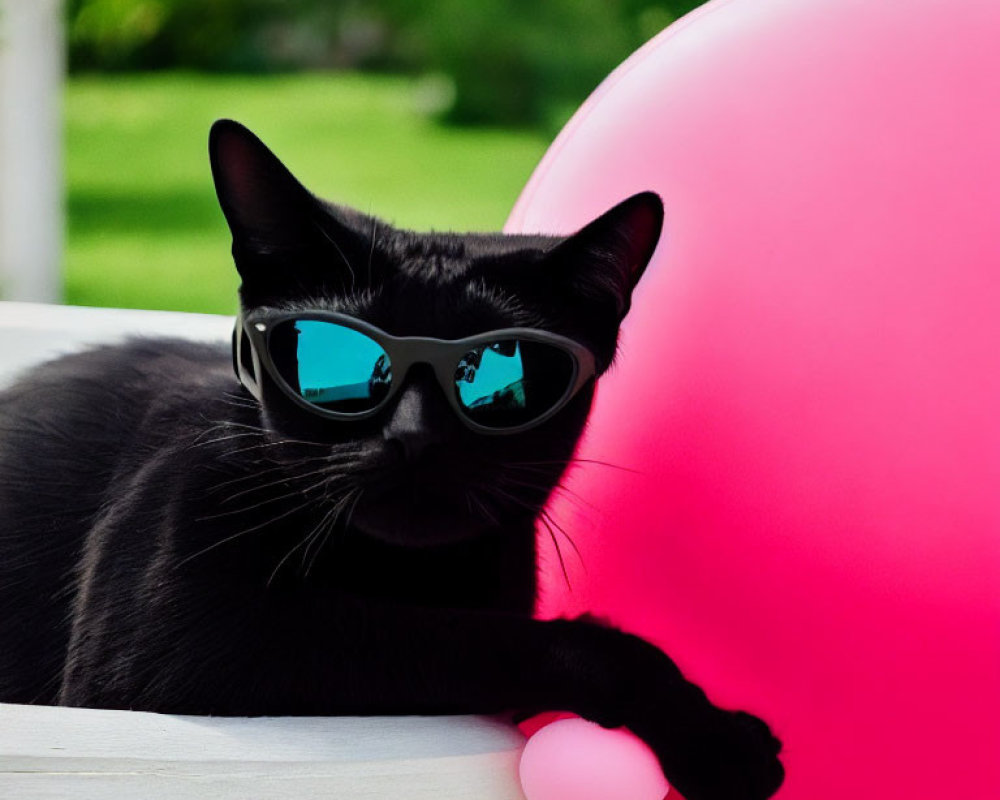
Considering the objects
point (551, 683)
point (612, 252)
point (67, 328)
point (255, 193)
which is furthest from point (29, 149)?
point (551, 683)

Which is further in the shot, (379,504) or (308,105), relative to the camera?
(308,105)

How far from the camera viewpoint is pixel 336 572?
1035 millimetres

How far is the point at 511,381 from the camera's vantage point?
0.96 m

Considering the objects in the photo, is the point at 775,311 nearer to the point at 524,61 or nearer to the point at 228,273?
the point at 228,273

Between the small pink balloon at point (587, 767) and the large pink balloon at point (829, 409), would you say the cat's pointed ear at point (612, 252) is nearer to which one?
the large pink balloon at point (829, 409)

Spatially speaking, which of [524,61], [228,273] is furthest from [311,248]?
[524,61]

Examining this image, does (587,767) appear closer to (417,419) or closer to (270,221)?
(417,419)

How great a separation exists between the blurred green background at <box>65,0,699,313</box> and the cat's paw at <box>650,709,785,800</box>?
15.2 ft

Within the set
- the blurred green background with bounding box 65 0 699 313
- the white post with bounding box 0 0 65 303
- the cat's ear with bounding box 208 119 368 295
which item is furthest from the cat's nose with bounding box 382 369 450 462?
the blurred green background with bounding box 65 0 699 313

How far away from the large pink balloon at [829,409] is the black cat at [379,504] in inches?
2.0

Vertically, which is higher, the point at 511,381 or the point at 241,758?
the point at 511,381

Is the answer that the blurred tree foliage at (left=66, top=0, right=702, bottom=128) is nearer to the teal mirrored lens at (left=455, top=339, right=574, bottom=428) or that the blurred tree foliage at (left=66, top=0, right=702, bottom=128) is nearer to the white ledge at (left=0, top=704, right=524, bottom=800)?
the teal mirrored lens at (left=455, top=339, right=574, bottom=428)

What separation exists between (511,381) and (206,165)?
24.1 feet

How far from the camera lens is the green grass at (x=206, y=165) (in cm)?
596
